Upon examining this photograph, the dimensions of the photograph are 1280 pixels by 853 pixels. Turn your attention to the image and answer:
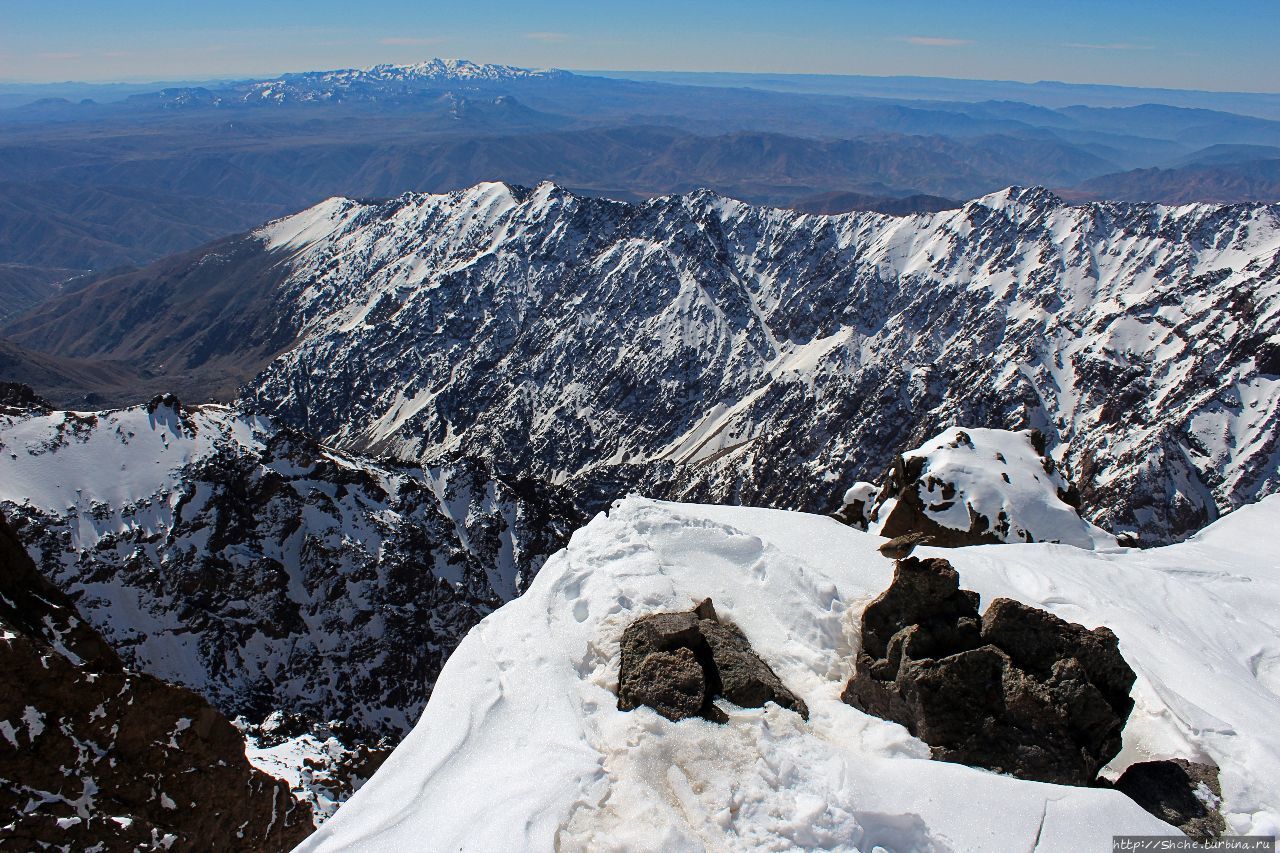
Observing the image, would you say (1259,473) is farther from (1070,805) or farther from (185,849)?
(185,849)

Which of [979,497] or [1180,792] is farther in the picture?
[979,497]

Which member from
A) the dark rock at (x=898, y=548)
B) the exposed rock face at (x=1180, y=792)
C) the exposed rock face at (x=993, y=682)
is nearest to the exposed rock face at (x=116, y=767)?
the exposed rock face at (x=993, y=682)

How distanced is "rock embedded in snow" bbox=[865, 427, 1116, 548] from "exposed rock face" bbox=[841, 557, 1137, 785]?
26.7m

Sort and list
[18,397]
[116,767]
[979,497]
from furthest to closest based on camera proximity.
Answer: [18,397] → [979,497] → [116,767]

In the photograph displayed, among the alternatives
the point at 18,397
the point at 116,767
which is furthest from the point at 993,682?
the point at 18,397

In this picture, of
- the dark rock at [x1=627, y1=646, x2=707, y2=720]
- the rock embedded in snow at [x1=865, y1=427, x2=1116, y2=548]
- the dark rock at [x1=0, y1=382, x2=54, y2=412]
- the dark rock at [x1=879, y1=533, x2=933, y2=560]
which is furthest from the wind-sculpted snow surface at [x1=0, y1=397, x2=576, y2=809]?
the dark rock at [x1=627, y1=646, x2=707, y2=720]

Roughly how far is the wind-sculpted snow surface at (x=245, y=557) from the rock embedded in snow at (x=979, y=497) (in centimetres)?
6610

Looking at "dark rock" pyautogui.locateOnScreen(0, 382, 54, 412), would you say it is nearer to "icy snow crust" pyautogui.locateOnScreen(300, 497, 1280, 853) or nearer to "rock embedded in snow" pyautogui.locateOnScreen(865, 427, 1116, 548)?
"rock embedded in snow" pyautogui.locateOnScreen(865, 427, 1116, 548)

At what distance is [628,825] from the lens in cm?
1216

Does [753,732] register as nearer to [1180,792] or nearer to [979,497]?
[1180,792]

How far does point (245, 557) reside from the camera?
3659 inches

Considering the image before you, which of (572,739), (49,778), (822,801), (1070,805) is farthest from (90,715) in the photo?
(1070,805)

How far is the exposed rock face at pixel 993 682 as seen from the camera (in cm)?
1428

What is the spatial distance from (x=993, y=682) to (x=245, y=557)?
9912cm
